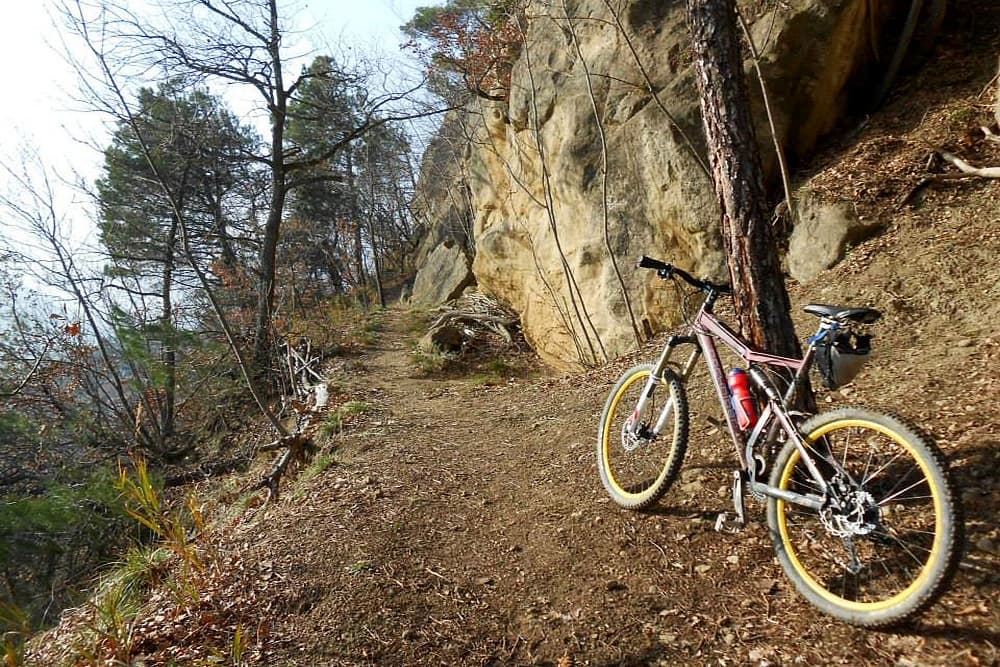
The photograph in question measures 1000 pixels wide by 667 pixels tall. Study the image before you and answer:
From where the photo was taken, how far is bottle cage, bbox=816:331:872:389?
2.12m

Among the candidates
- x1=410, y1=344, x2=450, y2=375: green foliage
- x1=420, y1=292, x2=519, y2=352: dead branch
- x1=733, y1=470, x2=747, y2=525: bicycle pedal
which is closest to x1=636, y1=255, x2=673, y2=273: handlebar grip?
x1=733, y1=470, x2=747, y2=525: bicycle pedal

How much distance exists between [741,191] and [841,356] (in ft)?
3.56

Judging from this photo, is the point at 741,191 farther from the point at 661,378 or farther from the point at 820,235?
the point at 820,235

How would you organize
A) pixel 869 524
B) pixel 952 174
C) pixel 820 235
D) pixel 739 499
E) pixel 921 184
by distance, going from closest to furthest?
1. pixel 869 524
2. pixel 739 499
3. pixel 952 174
4. pixel 921 184
5. pixel 820 235

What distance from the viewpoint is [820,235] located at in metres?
5.48

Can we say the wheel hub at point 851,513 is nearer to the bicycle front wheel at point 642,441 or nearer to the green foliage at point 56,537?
the bicycle front wheel at point 642,441

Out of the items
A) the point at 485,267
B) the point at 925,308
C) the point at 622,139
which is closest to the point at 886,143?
the point at 925,308

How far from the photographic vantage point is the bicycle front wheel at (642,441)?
9.43 feet

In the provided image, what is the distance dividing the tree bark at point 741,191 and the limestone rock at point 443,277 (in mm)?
13476

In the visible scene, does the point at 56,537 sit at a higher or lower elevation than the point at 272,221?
lower

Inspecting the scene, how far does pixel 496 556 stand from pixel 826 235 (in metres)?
4.68

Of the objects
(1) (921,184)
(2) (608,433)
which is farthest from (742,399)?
(1) (921,184)

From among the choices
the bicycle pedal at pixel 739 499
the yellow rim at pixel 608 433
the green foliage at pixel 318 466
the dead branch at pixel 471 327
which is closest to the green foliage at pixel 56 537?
the green foliage at pixel 318 466

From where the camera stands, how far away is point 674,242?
6.67 m
